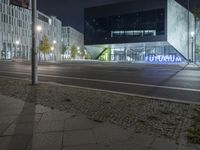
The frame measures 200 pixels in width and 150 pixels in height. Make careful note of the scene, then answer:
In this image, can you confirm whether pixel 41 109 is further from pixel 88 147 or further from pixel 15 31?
pixel 15 31

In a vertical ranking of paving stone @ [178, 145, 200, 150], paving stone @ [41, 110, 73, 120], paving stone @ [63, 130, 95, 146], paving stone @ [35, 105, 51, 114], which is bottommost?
paving stone @ [178, 145, 200, 150]

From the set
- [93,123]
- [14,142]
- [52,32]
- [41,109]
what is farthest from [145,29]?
[52,32]

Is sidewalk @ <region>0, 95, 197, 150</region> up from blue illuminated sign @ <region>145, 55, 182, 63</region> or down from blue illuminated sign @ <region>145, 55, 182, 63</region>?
down

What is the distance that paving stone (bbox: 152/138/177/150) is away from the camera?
454cm

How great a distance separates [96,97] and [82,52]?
145 m

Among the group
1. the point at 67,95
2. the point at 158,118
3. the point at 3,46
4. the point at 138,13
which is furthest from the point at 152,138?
→ the point at 3,46

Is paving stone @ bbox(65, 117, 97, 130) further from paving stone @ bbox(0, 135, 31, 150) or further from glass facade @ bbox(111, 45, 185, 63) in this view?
glass facade @ bbox(111, 45, 185, 63)

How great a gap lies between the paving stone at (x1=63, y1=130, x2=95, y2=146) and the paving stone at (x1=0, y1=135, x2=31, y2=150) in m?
0.70

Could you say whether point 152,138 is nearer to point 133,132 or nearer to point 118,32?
point 133,132

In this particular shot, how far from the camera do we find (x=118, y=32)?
67.8 metres

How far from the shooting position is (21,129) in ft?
18.5

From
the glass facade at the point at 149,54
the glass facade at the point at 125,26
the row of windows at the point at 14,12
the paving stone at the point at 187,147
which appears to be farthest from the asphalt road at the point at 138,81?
the row of windows at the point at 14,12

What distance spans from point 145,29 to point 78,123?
59738 millimetres

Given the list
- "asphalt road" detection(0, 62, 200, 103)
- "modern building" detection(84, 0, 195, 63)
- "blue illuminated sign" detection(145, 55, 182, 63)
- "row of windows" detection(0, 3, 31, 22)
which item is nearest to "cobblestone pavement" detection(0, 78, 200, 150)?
"asphalt road" detection(0, 62, 200, 103)
